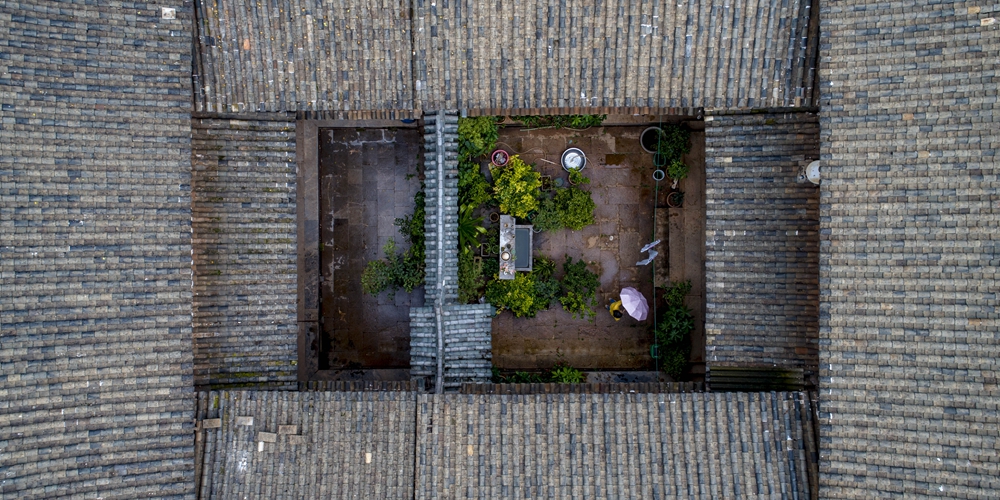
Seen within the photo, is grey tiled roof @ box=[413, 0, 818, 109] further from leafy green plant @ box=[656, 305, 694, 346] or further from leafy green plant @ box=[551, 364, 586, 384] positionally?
leafy green plant @ box=[551, 364, 586, 384]

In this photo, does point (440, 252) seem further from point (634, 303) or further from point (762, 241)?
point (762, 241)

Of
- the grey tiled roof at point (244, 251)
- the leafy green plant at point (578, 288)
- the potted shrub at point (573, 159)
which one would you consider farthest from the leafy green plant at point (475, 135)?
the grey tiled roof at point (244, 251)

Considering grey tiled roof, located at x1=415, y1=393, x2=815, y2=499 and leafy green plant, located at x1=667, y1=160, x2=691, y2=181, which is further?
leafy green plant, located at x1=667, y1=160, x2=691, y2=181

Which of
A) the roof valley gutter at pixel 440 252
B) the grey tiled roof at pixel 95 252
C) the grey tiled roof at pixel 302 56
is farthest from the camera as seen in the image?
the roof valley gutter at pixel 440 252

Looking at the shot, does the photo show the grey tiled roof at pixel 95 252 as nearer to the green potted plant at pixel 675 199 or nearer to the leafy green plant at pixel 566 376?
the leafy green plant at pixel 566 376

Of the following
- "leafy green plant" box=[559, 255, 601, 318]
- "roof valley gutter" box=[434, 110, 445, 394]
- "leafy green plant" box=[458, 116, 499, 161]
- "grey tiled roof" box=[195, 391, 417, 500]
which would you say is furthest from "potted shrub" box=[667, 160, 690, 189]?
"grey tiled roof" box=[195, 391, 417, 500]

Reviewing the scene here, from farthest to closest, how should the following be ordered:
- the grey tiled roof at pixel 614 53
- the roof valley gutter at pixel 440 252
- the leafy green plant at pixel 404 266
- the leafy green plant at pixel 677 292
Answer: the leafy green plant at pixel 677 292
the leafy green plant at pixel 404 266
the roof valley gutter at pixel 440 252
the grey tiled roof at pixel 614 53

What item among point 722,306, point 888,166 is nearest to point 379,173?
point 722,306

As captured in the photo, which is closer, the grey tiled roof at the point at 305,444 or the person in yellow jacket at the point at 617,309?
the grey tiled roof at the point at 305,444
